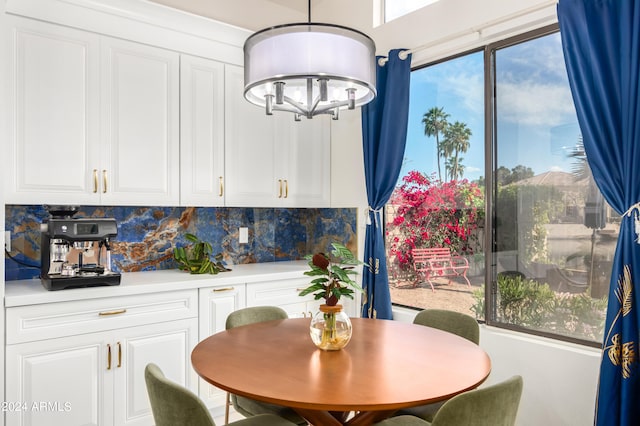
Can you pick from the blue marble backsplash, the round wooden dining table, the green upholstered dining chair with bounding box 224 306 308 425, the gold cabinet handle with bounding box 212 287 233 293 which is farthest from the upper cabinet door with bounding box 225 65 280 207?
the round wooden dining table

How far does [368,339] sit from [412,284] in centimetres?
139

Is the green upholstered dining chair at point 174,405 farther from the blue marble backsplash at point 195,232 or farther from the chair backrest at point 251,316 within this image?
the blue marble backsplash at point 195,232

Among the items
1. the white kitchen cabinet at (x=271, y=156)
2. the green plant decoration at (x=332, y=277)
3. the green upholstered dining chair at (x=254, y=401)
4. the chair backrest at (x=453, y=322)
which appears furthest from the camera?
the white kitchen cabinet at (x=271, y=156)

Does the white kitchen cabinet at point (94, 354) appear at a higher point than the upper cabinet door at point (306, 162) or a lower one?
lower

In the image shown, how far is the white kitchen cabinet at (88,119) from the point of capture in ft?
8.30

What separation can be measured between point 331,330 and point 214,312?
1411 millimetres

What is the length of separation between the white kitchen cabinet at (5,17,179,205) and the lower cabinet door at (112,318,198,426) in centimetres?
82

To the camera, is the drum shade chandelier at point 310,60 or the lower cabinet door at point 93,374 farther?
the lower cabinet door at point 93,374

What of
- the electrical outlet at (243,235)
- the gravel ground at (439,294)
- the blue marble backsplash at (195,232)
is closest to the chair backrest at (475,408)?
the gravel ground at (439,294)

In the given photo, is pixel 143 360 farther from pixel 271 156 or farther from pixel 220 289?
pixel 271 156

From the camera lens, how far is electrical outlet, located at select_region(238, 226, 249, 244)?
3.82 m

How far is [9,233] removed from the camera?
108 inches

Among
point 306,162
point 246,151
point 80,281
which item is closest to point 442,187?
point 306,162

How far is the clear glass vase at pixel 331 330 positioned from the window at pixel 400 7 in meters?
2.40
